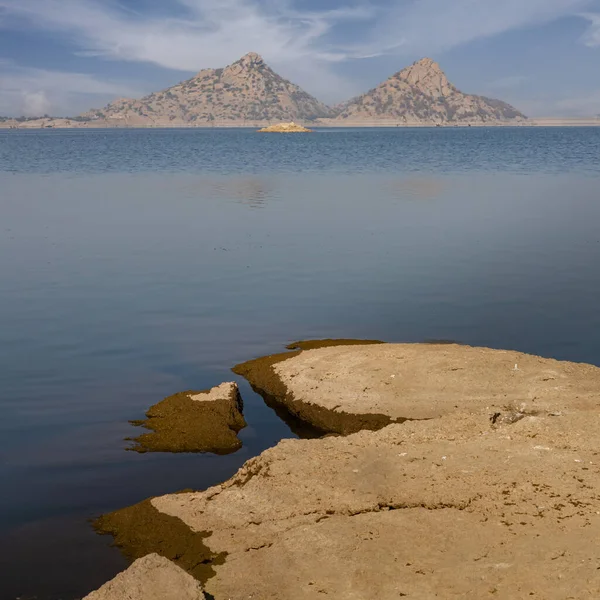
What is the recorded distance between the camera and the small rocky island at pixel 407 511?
850 centimetres

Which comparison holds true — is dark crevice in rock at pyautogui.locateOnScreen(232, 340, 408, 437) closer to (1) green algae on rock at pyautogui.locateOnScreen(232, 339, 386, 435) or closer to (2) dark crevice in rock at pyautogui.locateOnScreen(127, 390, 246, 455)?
(1) green algae on rock at pyautogui.locateOnScreen(232, 339, 386, 435)

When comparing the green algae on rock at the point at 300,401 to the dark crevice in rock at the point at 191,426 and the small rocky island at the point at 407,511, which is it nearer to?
the small rocky island at the point at 407,511

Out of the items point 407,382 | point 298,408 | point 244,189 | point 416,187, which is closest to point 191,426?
point 298,408

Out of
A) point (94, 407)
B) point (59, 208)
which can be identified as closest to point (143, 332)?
point (94, 407)

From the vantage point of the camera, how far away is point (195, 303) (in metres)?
24.3

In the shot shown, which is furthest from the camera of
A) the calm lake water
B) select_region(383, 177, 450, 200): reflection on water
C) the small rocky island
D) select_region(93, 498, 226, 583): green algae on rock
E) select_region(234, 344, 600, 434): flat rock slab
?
select_region(383, 177, 450, 200): reflection on water

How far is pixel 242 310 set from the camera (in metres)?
23.6

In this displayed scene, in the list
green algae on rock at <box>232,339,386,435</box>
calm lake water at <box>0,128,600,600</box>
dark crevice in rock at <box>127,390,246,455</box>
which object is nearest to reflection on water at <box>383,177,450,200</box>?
calm lake water at <box>0,128,600,600</box>

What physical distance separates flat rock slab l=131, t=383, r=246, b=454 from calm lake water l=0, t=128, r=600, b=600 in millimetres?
358

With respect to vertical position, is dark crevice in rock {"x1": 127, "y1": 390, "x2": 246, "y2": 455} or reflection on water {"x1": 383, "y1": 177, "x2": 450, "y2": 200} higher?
reflection on water {"x1": 383, "y1": 177, "x2": 450, "y2": 200}

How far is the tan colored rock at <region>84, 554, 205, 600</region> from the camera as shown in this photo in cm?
803

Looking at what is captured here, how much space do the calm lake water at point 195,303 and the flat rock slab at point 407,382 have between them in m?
1.01

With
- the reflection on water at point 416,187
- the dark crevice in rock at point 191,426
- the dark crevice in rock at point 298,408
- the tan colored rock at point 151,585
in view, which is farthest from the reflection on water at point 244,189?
the tan colored rock at point 151,585

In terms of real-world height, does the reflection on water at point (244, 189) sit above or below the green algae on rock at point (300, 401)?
above
